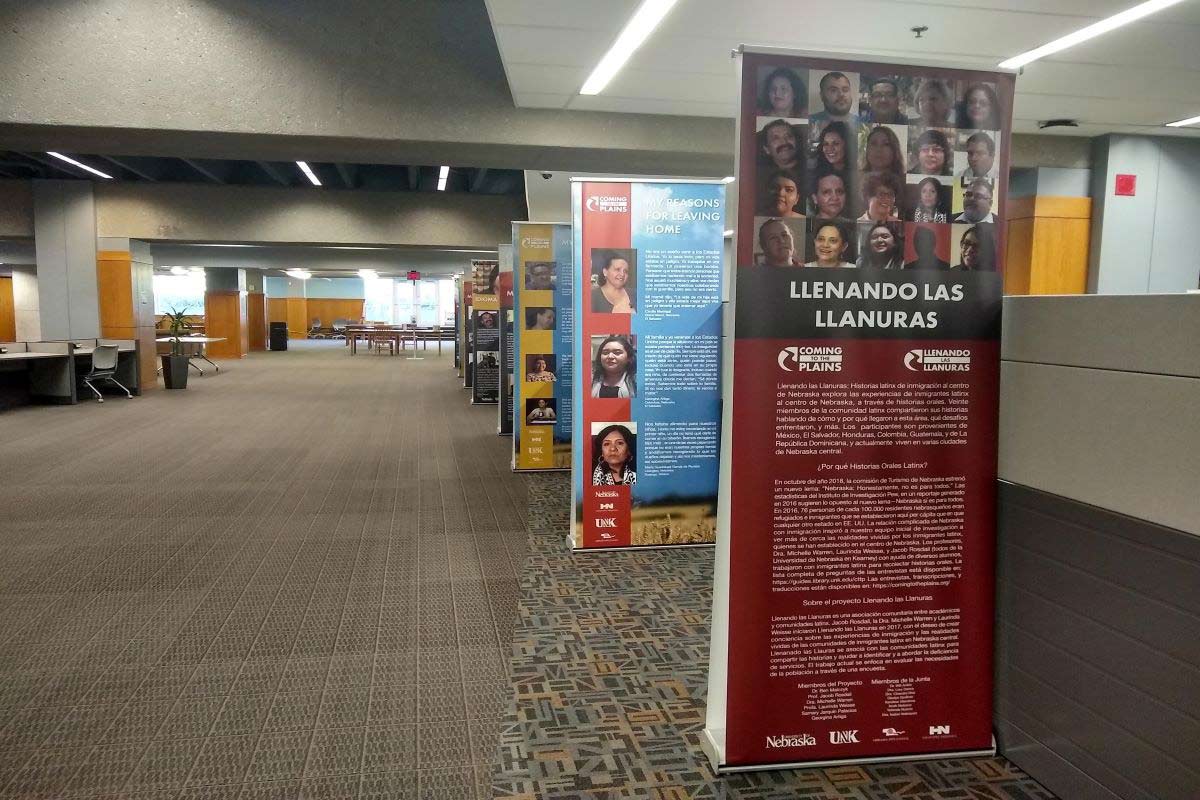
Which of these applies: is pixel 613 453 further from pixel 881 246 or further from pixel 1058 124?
pixel 1058 124

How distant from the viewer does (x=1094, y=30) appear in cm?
484

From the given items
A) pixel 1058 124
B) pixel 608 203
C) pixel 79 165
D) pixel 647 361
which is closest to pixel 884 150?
pixel 608 203

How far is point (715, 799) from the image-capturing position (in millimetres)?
2357

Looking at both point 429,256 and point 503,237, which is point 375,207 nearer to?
point 503,237

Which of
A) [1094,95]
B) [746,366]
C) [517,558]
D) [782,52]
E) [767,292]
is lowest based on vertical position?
[517,558]

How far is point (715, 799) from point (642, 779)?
0.76ft

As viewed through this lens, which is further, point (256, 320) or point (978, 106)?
point (256, 320)

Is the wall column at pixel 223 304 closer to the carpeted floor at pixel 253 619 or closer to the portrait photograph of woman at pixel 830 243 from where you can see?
the carpeted floor at pixel 253 619

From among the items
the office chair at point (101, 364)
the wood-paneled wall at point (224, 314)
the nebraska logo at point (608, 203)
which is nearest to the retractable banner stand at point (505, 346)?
the nebraska logo at point (608, 203)

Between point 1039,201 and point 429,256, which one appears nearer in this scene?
point 1039,201

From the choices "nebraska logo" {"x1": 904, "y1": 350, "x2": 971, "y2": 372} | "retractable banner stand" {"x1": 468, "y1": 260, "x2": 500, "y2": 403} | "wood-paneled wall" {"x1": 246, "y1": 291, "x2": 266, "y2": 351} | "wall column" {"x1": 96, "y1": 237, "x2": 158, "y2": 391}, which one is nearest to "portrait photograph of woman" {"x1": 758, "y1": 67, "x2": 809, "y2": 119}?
"nebraska logo" {"x1": 904, "y1": 350, "x2": 971, "y2": 372}

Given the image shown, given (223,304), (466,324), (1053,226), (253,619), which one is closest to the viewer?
(253,619)

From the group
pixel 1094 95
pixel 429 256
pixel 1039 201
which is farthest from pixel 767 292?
pixel 429 256

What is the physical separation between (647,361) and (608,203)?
926 millimetres
